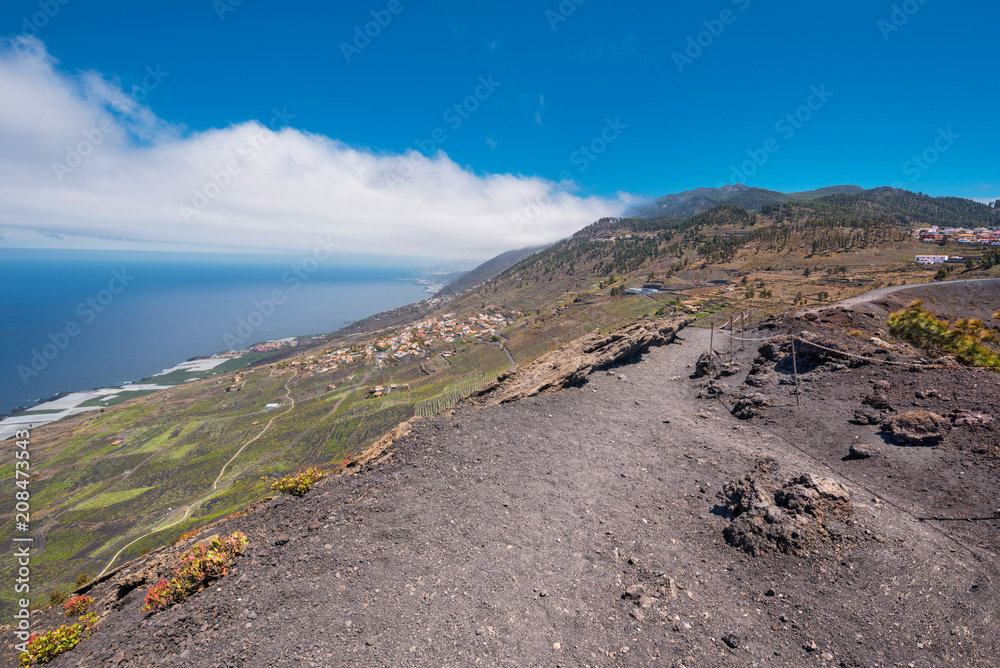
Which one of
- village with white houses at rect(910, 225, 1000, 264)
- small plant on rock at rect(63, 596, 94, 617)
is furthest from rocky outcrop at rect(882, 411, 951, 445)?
village with white houses at rect(910, 225, 1000, 264)

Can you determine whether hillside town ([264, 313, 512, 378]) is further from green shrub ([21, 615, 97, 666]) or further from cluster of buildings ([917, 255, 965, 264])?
cluster of buildings ([917, 255, 965, 264])

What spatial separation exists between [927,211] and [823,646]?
28497 centimetres

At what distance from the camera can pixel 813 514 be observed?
19.7ft

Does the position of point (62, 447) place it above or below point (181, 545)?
below

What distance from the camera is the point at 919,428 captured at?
827cm

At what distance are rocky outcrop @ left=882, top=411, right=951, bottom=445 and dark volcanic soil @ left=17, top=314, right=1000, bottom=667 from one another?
29 centimetres

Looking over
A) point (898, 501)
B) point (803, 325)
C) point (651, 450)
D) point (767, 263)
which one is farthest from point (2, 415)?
point (767, 263)

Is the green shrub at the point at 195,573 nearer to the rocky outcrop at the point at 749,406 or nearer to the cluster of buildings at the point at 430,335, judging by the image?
the rocky outcrop at the point at 749,406

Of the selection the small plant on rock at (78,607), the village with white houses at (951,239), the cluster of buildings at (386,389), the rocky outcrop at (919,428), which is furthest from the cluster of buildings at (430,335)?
the village with white houses at (951,239)

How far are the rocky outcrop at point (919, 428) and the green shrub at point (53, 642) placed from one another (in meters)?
16.6

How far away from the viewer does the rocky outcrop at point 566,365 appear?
12633 millimetres

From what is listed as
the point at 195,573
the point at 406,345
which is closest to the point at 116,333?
the point at 406,345

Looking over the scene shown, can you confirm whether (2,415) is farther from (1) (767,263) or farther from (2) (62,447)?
(1) (767,263)

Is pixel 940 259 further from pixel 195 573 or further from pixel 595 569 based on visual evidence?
pixel 195 573
